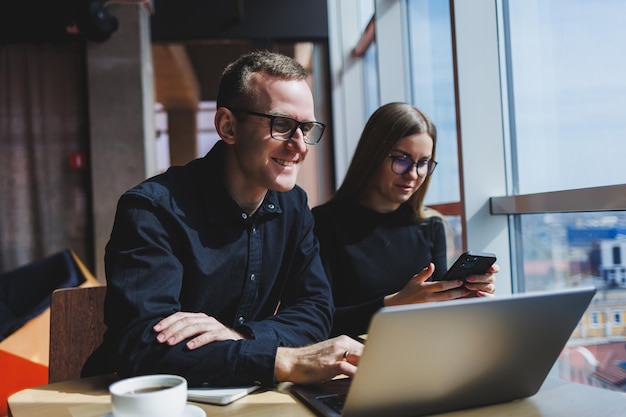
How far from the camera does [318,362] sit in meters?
1.15

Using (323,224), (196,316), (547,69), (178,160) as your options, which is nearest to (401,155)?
(323,224)

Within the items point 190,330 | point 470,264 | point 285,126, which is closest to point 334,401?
point 190,330

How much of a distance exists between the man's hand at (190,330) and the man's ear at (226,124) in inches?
Result: 19.9

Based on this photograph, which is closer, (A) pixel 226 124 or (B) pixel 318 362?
(B) pixel 318 362

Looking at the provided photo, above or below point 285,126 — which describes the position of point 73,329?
below

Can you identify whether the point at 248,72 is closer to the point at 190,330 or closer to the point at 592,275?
the point at 190,330

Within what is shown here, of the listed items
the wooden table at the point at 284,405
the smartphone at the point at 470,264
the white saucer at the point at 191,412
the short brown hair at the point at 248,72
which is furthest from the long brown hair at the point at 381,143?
the white saucer at the point at 191,412

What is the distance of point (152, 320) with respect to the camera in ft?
4.07

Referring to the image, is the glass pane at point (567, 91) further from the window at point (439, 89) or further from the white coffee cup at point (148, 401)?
the white coffee cup at point (148, 401)

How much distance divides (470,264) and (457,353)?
54 cm

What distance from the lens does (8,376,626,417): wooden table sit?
3.27 ft

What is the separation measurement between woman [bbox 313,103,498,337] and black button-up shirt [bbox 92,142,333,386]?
1.34ft

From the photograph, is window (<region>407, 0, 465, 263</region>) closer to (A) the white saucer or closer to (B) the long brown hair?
(B) the long brown hair

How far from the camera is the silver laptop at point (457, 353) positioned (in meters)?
0.85
